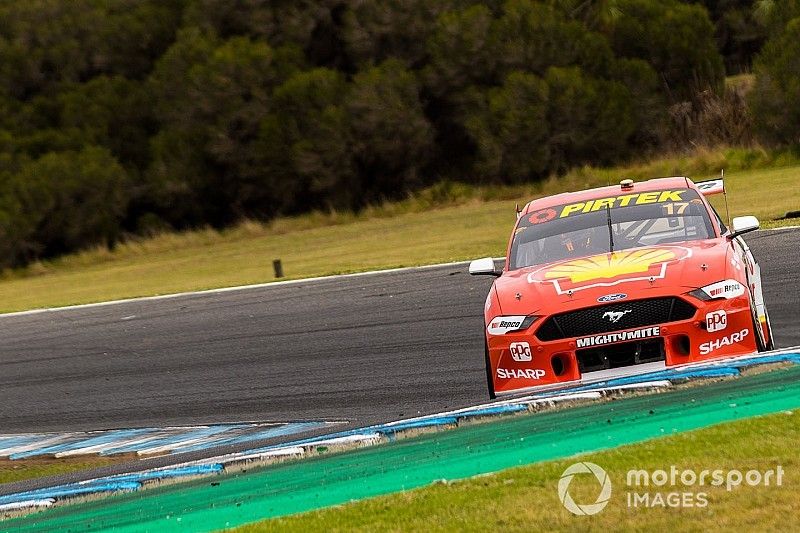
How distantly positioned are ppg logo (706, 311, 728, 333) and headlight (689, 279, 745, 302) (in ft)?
0.32

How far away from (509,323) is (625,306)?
77 cm

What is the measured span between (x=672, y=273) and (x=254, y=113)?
33.7 metres

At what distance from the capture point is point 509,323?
8250mm

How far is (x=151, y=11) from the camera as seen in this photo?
46.6m

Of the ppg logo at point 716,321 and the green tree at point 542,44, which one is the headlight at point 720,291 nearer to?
the ppg logo at point 716,321

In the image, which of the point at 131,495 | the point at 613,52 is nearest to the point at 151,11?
the point at 613,52

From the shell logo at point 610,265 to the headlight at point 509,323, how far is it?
41cm

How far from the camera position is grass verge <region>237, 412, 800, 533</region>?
14.9ft

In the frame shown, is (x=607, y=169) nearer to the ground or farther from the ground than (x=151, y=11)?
nearer to the ground

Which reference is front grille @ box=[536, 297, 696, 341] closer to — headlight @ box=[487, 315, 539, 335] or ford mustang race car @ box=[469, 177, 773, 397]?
ford mustang race car @ box=[469, 177, 773, 397]

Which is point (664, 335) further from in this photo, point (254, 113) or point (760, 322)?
point (254, 113)

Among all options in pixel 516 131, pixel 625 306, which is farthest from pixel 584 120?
pixel 625 306

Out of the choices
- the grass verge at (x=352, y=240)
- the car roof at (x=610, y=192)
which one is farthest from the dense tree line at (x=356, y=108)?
the car roof at (x=610, y=192)

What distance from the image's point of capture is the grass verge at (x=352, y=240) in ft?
79.7
